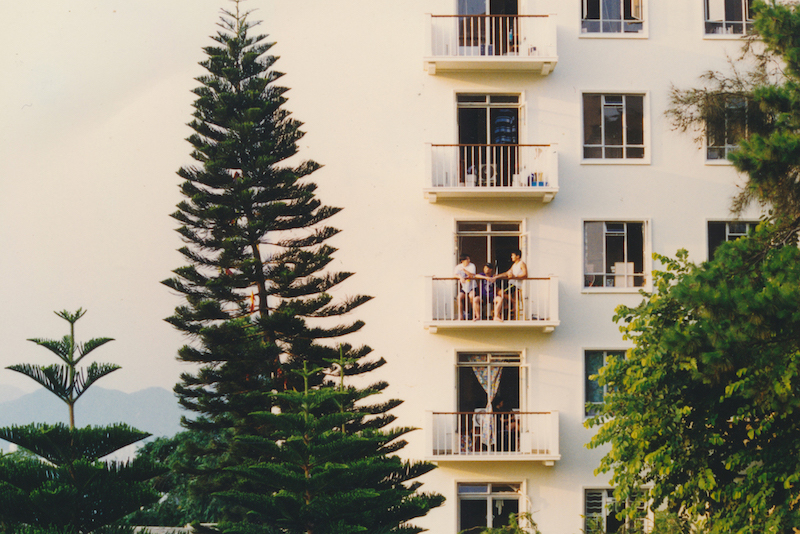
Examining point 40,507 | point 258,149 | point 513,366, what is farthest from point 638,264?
point 40,507

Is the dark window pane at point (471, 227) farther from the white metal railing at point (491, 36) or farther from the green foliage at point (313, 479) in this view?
the green foliage at point (313, 479)

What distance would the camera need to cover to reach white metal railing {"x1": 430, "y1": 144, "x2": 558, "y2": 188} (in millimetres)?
14133

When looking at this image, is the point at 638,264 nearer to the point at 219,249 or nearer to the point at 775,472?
the point at 775,472

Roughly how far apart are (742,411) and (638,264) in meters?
4.52

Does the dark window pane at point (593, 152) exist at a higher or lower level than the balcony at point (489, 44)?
lower

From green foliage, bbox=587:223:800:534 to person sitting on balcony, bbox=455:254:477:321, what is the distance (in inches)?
111

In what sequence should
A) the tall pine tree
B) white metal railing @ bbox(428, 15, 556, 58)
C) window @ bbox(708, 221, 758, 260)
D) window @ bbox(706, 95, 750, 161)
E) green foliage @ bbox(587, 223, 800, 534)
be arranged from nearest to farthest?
1. green foliage @ bbox(587, 223, 800, 534)
2. window @ bbox(706, 95, 750, 161)
3. the tall pine tree
4. white metal railing @ bbox(428, 15, 556, 58)
5. window @ bbox(708, 221, 758, 260)

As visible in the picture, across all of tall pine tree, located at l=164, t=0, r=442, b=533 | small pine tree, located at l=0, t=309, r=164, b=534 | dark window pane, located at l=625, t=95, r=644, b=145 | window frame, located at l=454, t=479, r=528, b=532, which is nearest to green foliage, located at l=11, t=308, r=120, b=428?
small pine tree, located at l=0, t=309, r=164, b=534

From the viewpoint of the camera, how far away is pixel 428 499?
10883mm

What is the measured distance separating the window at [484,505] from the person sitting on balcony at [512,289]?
2771mm

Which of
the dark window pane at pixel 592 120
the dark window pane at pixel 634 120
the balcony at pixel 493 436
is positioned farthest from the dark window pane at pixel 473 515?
the dark window pane at pixel 634 120

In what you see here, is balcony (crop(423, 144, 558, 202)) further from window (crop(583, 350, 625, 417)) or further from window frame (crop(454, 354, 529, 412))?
window (crop(583, 350, 625, 417))

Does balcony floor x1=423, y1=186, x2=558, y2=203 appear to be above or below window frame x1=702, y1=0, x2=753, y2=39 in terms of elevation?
below

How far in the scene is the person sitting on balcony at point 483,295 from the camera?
45.3ft
